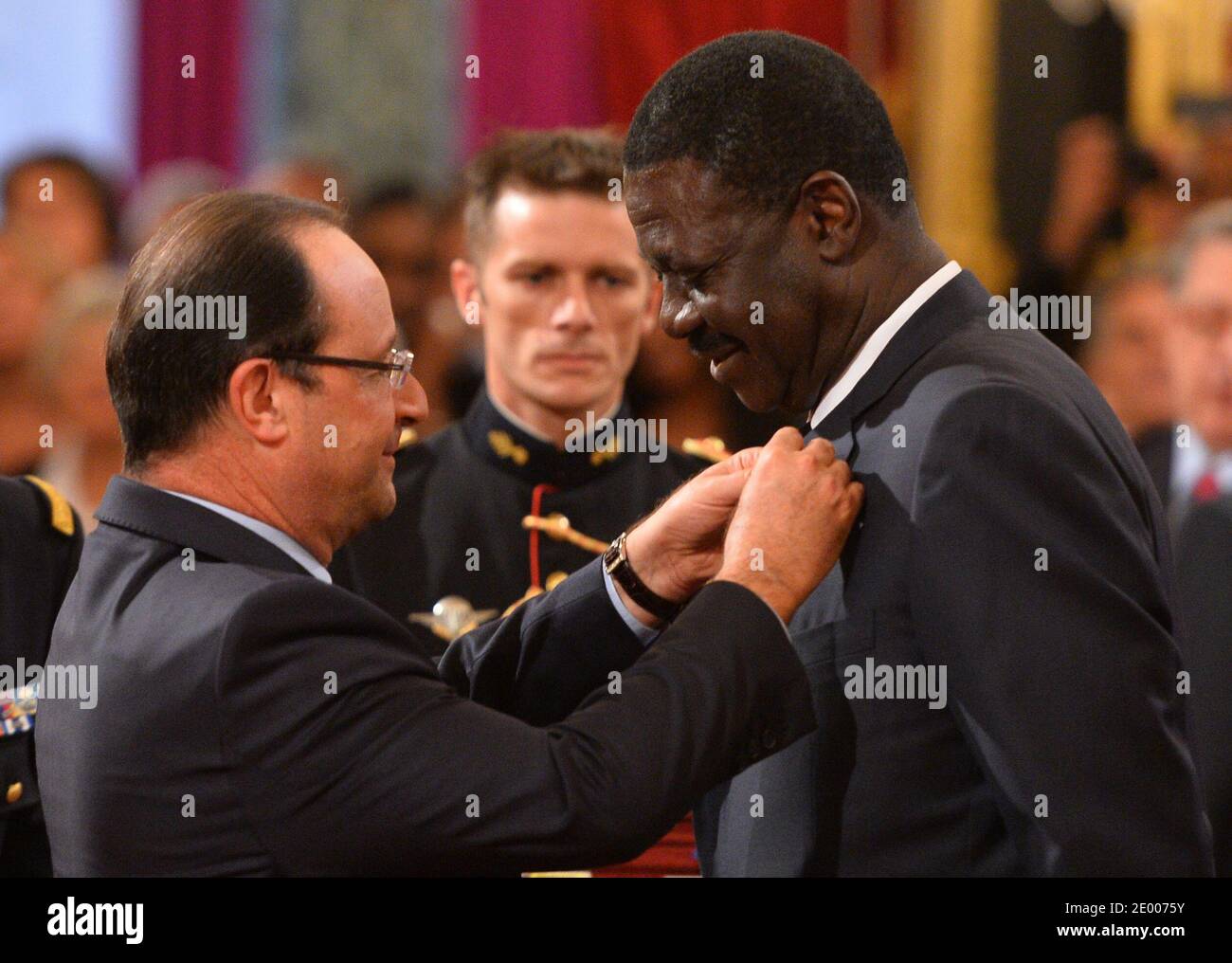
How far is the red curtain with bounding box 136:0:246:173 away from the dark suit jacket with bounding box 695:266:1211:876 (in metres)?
4.65

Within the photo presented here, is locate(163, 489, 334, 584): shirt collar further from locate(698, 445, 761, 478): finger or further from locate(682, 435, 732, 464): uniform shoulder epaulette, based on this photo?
locate(682, 435, 732, 464): uniform shoulder epaulette

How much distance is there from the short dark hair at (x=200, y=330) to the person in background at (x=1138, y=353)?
2.86 m

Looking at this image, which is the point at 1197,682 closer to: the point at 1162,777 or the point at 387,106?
the point at 1162,777

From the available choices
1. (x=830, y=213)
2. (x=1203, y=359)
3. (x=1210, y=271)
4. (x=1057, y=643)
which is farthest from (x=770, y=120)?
(x=1210, y=271)

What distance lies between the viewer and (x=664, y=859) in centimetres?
216

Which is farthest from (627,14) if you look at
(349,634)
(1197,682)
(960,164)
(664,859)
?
(349,634)

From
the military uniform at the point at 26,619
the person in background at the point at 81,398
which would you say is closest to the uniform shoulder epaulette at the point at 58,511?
the military uniform at the point at 26,619

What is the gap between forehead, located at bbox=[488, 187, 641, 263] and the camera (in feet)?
9.32

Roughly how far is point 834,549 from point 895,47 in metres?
4.75

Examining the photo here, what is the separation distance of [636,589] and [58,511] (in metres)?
0.79

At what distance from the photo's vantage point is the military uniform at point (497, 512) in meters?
2.80

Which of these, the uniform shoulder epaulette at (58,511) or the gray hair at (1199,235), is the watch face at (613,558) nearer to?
the uniform shoulder epaulette at (58,511)

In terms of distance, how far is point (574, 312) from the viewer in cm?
280

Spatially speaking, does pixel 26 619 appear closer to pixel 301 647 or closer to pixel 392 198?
pixel 301 647
